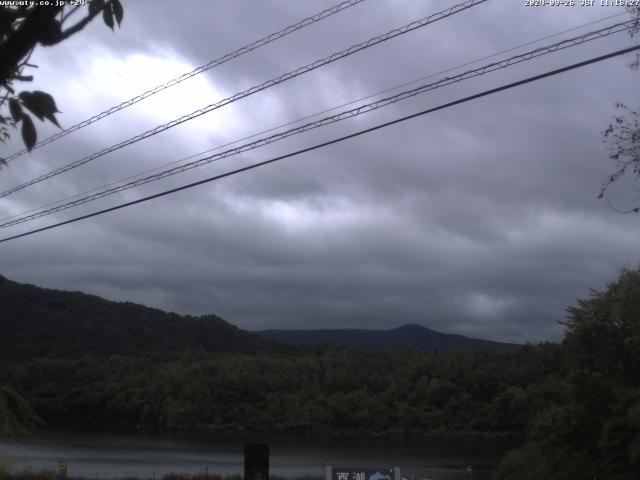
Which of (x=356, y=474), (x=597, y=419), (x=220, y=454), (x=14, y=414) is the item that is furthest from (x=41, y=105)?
(x=220, y=454)

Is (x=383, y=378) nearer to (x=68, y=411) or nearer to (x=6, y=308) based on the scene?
(x=68, y=411)

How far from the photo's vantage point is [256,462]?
17844mm

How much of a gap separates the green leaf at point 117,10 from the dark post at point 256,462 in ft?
50.5

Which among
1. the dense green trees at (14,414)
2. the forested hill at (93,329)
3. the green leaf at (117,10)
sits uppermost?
the forested hill at (93,329)

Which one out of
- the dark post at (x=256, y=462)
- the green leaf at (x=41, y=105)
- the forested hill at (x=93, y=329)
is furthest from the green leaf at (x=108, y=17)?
the forested hill at (x=93, y=329)

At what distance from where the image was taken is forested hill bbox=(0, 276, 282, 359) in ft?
272

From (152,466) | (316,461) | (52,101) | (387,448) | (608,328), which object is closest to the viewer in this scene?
(52,101)

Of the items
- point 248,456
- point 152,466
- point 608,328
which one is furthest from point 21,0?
point 152,466

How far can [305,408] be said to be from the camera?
8662 centimetres

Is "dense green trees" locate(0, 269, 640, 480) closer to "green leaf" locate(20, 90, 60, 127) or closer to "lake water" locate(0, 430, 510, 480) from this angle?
"lake water" locate(0, 430, 510, 480)

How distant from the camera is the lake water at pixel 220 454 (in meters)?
43.5

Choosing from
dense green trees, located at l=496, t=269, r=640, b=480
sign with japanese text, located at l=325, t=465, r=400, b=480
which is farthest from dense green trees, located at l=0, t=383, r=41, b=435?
dense green trees, located at l=496, t=269, r=640, b=480

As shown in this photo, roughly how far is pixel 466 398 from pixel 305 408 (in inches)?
692

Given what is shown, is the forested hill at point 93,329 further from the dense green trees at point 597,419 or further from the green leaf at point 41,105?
the green leaf at point 41,105
